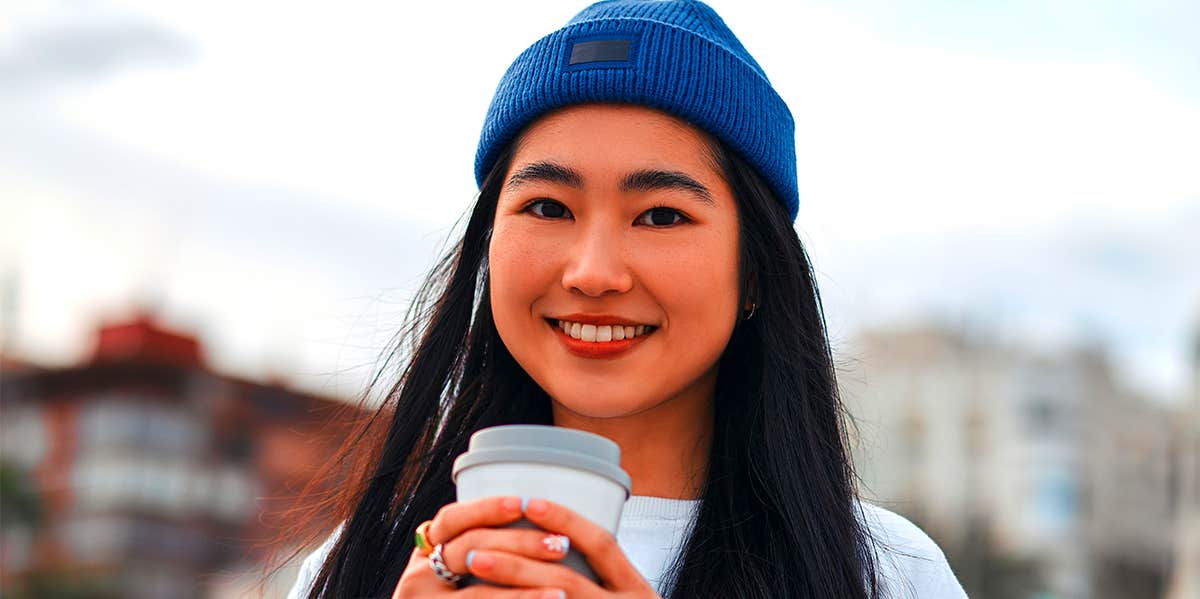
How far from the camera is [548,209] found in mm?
2781

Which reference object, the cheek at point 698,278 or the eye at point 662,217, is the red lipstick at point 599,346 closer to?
the cheek at point 698,278

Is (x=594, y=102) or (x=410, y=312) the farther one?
(x=410, y=312)

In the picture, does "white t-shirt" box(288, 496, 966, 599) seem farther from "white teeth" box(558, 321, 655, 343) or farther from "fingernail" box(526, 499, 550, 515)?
"fingernail" box(526, 499, 550, 515)

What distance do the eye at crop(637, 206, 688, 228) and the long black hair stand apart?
193mm

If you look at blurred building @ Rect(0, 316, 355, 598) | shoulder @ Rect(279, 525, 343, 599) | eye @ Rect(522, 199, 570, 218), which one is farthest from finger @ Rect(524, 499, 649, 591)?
blurred building @ Rect(0, 316, 355, 598)

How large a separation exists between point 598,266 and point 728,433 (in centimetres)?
58

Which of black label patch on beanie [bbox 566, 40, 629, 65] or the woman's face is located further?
black label patch on beanie [bbox 566, 40, 629, 65]

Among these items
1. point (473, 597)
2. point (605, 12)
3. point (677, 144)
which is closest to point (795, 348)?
point (677, 144)

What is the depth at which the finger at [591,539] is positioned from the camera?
191cm

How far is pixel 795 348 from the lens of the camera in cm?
298

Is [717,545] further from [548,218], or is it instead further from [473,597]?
[473,597]

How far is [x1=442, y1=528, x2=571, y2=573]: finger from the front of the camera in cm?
191

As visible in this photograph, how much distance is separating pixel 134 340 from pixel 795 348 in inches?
2667

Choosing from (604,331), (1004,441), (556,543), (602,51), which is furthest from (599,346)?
(1004,441)
